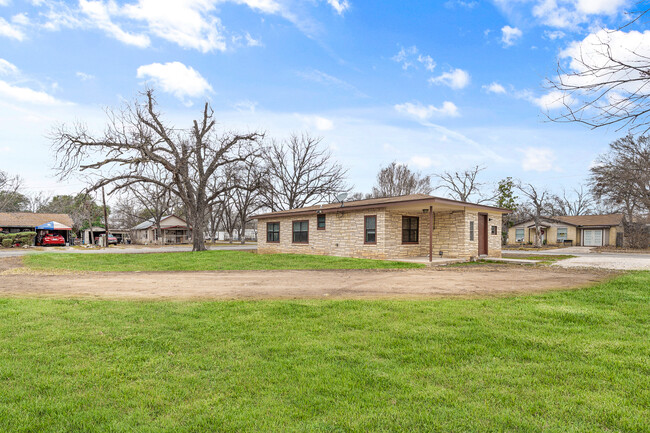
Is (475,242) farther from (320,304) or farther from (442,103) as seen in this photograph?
(320,304)

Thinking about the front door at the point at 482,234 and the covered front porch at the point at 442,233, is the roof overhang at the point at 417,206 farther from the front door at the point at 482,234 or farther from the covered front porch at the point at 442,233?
the front door at the point at 482,234

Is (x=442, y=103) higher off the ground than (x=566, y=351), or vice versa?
(x=442, y=103)

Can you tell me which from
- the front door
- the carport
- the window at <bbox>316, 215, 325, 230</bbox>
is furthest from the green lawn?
the carport

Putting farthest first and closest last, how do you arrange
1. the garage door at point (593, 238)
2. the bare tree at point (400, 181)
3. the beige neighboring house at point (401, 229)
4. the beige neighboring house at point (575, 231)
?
the bare tree at point (400, 181), the garage door at point (593, 238), the beige neighboring house at point (575, 231), the beige neighboring house at point (401, 229)

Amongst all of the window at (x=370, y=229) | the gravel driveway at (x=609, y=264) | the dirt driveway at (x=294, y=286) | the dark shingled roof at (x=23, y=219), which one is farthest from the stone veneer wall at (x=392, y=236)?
the dark shingled roof at (x=23, y=219)

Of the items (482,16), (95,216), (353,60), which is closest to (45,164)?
(353,60)

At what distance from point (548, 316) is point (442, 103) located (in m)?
12.7

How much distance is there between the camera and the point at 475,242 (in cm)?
1758

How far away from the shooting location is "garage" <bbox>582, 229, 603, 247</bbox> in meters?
35.1

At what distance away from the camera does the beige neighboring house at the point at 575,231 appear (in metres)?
34.6

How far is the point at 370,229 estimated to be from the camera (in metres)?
16.7

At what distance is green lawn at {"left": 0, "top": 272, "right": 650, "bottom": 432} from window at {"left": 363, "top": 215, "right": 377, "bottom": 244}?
10.7m

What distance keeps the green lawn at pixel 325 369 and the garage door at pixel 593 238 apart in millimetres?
36294

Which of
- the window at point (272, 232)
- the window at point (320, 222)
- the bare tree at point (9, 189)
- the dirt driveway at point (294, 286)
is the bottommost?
the dirt driveway at point (294, 286)
